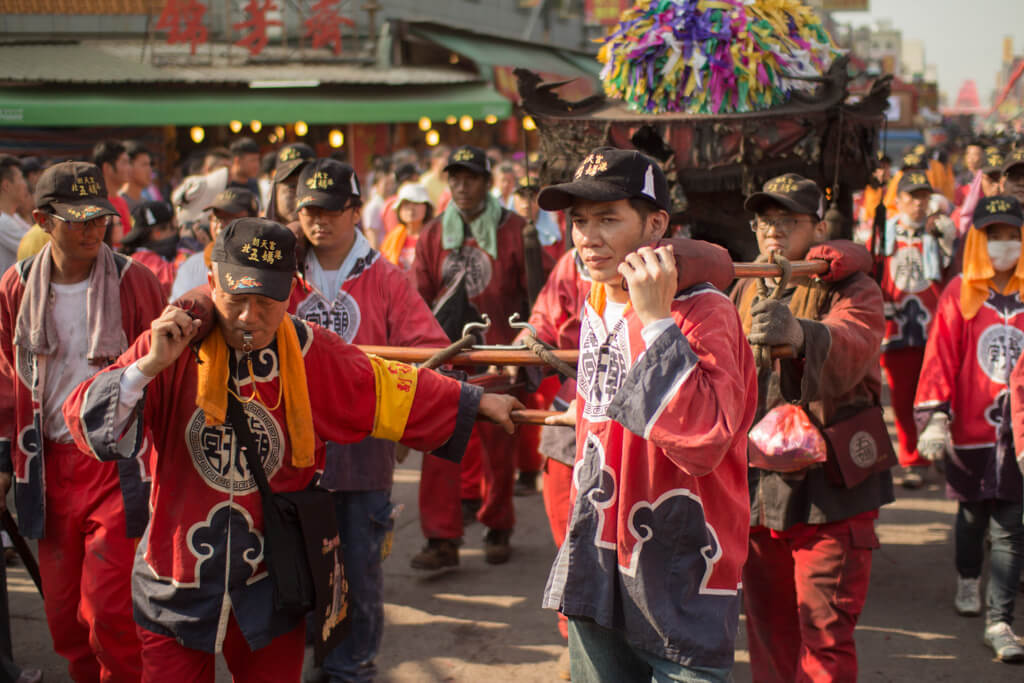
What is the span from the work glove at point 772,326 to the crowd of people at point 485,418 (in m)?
0.01

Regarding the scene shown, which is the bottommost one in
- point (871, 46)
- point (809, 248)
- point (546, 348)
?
point (546, 348)

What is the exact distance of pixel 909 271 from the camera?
771cm

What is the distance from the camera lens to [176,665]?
3.12 meters

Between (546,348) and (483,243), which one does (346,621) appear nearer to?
(546,348)

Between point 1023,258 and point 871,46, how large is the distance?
7437 centimetres

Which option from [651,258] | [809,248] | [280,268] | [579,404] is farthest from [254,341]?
[809,248]

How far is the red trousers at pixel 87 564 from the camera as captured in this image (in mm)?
3859

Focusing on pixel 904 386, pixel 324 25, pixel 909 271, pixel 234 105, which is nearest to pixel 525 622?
pixel 904 386

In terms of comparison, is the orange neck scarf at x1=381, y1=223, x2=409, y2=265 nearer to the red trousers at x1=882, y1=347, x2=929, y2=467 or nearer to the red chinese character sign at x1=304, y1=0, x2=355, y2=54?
the red trousers at x1=882, y1=347, x2=929, y2=467

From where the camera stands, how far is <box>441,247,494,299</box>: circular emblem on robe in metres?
6.43

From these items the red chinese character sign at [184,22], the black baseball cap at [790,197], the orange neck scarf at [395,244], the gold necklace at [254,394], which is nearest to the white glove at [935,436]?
the black baseball cap at [790,197]

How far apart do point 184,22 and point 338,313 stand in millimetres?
16908

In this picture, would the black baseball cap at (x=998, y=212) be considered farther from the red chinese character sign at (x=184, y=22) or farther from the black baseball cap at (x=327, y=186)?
the red chinese character sign at (x=184, y=22)

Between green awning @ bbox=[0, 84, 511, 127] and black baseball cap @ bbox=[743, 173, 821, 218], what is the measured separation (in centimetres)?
1460
